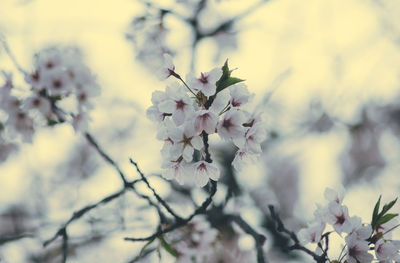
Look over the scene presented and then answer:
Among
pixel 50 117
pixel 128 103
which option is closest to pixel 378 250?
pixel 50 117

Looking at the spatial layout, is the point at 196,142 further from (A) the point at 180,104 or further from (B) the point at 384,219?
(B) the point at 384,219

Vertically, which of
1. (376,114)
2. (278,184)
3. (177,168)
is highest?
(376,114)

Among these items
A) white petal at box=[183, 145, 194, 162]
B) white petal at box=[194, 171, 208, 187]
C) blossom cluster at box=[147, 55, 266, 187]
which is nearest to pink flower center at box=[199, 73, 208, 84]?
blossom cluster at box=[147, 55, 266, 187]

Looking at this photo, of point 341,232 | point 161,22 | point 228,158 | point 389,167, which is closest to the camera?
point 341,232

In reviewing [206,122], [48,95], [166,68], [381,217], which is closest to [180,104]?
[206,122]

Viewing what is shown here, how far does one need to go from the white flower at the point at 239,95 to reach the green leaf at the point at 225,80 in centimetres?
10

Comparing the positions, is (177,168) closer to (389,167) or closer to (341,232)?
(341,232)

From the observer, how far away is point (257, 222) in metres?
3.49

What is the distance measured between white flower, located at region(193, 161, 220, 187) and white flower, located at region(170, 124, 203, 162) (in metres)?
0.10

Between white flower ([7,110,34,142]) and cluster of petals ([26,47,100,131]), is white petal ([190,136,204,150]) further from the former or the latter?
white flower ([7,110,34,142])

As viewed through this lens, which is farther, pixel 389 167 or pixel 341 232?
pixel 389 167

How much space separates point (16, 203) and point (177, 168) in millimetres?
4273

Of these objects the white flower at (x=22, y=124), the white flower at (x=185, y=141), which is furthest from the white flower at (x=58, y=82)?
the white flower at (x=185, y=141)

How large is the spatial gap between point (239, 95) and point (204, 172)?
1.09 feet
